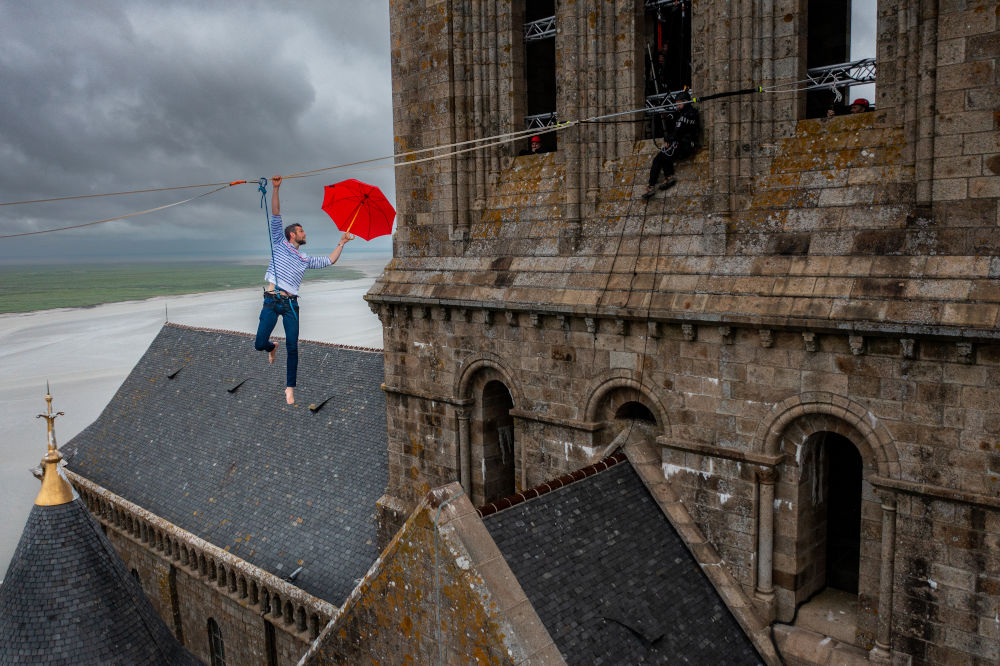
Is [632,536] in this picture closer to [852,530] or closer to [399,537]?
[399,537]

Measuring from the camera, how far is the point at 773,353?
11.2 meters

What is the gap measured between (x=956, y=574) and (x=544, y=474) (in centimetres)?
678

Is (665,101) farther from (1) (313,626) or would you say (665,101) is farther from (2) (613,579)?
(1) (313,626)

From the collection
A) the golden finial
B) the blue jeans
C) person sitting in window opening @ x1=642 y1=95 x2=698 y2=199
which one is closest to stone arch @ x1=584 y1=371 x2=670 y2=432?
person sitting in window opening @ x1=642 y1=95 x2=698 y2=199

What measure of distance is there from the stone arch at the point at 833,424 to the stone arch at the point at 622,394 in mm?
1642

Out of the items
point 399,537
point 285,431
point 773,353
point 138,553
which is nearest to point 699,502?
point 773,353

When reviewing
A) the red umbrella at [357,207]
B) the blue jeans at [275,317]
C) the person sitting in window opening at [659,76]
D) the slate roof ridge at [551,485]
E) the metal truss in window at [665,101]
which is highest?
the person sitting in window opening at [659,76]

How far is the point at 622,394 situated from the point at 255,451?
19.2 meters

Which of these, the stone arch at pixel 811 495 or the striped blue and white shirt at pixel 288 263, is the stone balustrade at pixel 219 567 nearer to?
the striped blue and white shirt at pixel 288 263

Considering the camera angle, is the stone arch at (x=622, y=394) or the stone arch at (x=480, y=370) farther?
the stone arch at (x=480, y=370)

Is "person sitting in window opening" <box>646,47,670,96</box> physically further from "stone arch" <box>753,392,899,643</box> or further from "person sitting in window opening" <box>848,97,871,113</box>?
"stone arch" <box>753,392,899,643</box>

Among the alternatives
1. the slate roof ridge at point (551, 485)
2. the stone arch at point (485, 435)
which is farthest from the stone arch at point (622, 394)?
the stone arch at point (485, 435)

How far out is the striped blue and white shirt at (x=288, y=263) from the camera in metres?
12.6

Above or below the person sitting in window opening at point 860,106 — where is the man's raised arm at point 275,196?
below
